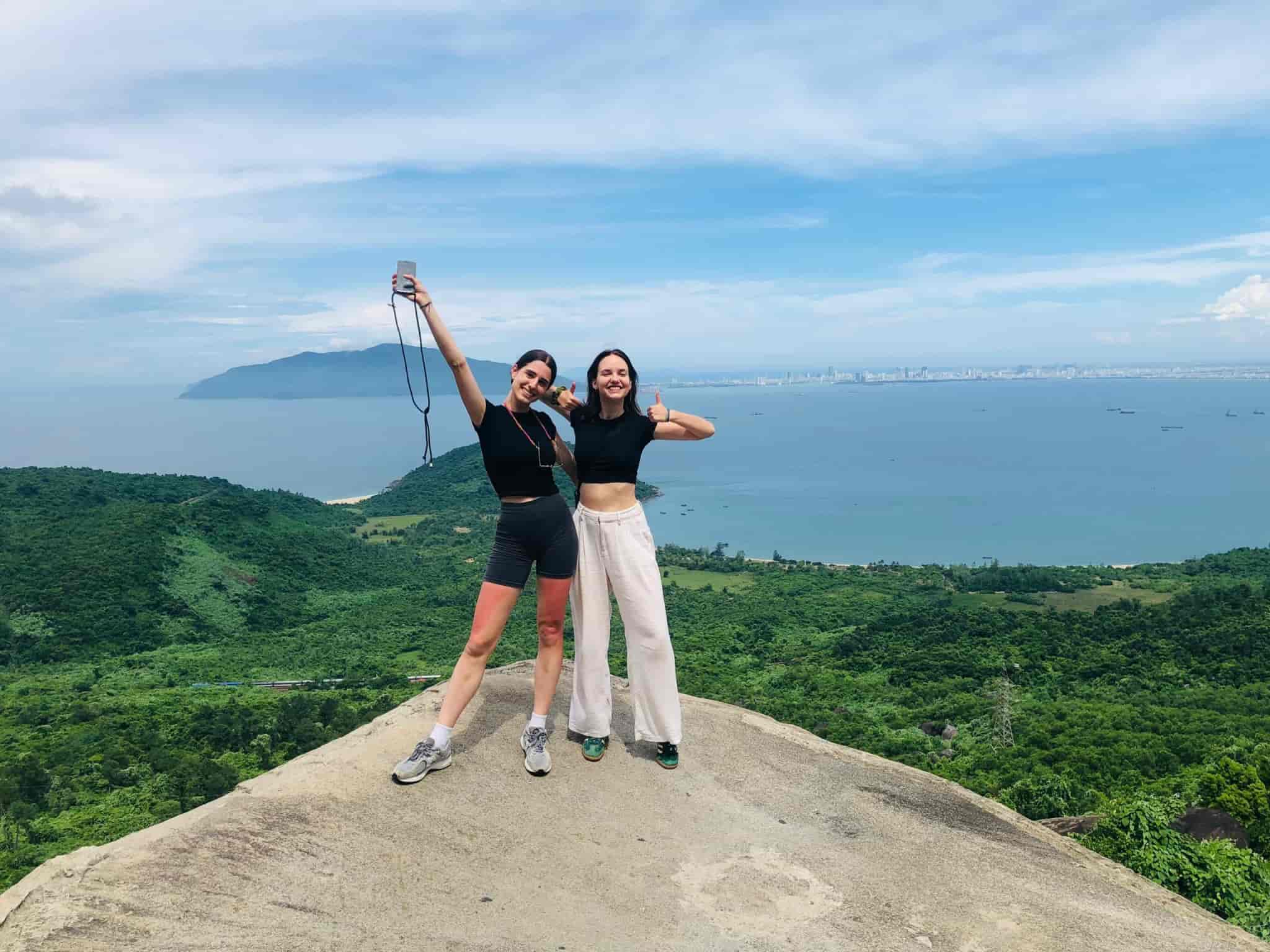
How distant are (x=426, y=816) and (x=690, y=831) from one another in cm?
129

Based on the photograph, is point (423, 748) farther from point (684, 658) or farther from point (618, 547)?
point (684, 658)

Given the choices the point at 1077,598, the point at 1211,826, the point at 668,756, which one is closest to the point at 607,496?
the point at 668,756

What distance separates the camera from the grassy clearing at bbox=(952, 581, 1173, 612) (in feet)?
121

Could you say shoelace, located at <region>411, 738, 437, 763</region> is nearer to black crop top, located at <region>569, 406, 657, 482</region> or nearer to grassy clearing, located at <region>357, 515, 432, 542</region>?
black crop top, located at <region>569, 406, 657, 482</region>

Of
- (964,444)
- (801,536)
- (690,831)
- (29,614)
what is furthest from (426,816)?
(964,444)

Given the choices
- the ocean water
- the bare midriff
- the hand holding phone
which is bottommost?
the ocean water

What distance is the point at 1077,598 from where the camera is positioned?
39250 mm

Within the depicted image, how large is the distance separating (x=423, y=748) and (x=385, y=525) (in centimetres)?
6382

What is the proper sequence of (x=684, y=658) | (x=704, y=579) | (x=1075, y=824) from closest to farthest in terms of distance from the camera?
(x=1075, y=824)
(x=684, y=658)
(x=704, y=579)

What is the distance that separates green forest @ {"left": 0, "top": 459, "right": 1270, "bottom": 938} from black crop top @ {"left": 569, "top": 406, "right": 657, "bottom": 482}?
13.6 feet

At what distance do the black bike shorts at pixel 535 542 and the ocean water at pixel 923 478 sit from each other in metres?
59.6

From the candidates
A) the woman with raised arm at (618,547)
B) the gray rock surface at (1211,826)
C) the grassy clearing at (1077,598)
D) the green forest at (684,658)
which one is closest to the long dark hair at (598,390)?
the woman with raised arm at (618,547)

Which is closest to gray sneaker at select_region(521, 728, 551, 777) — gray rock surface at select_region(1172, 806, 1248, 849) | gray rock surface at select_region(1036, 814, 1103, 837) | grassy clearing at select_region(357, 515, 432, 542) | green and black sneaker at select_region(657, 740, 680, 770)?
green and black sneaker at select_region(657, 740, 680, 770)

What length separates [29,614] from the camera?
107 feet
